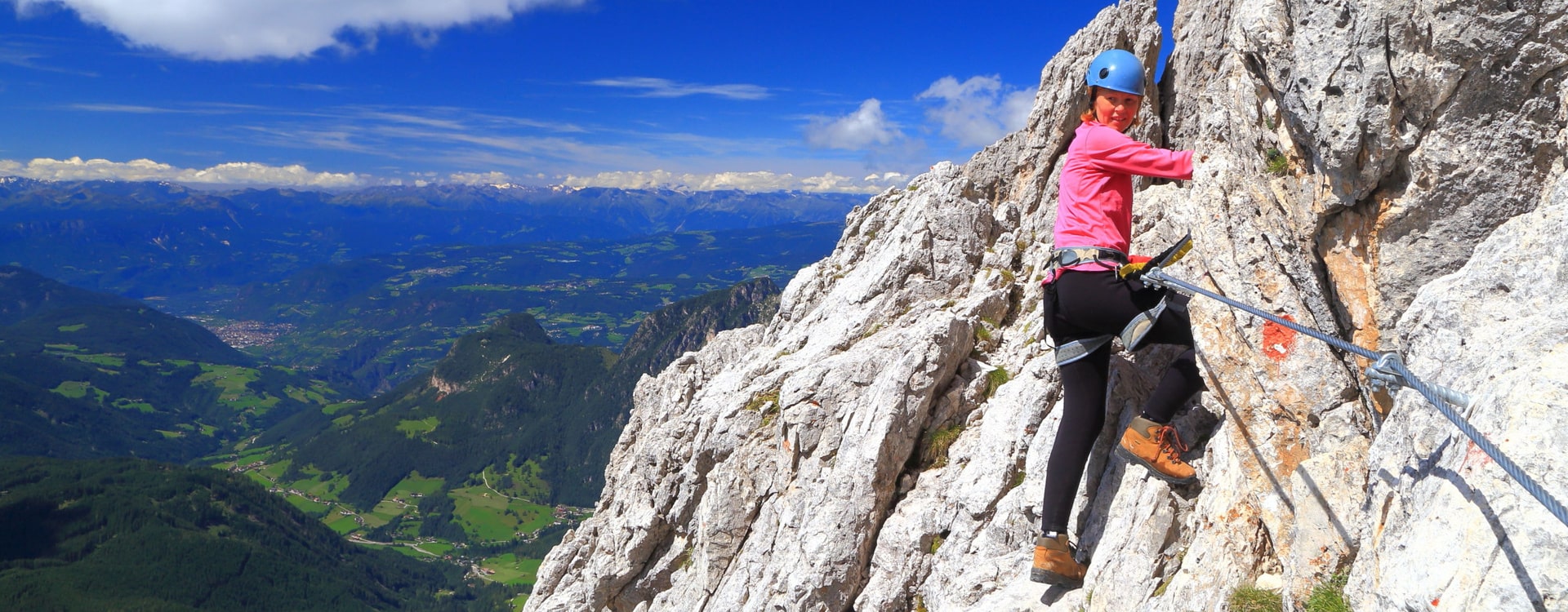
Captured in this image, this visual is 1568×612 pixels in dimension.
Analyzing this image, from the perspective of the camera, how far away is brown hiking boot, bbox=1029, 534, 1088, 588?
30.4 ft

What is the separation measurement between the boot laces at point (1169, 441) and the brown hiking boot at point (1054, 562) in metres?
1.64

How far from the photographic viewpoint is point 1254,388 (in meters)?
8.66

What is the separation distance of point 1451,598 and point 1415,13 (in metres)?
5.38

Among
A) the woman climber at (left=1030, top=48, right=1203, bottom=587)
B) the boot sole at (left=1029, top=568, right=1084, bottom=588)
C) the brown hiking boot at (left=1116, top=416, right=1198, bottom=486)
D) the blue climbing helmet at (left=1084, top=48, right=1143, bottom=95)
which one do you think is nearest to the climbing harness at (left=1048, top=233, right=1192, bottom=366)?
the woman climber at (left=1030, top=48, right=1203, bottom=587)

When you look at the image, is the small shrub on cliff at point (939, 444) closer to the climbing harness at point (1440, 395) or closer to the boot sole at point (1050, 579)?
the boot sole at point (1050, 579)

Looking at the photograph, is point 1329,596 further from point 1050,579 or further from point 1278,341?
point 1050,579

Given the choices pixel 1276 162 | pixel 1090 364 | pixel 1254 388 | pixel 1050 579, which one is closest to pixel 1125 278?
pixel 1090 364

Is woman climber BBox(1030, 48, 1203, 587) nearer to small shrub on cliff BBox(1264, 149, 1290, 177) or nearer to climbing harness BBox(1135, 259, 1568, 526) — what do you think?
climbing harness BBox(1135, 259, 1568, 526)

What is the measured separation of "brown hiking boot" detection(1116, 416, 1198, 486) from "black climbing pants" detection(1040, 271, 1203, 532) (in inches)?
6.8

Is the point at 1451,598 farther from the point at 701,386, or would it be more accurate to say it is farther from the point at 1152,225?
the point at 701,386

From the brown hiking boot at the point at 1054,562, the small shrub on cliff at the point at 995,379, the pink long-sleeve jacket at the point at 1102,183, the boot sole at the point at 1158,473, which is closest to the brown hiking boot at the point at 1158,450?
the boot sole at the point at 1158,473

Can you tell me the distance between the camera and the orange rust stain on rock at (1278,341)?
8.47m

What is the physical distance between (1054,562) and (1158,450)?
1971 millimetres

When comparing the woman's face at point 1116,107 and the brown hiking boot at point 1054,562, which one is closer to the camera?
the woman's face at point 1116,107
